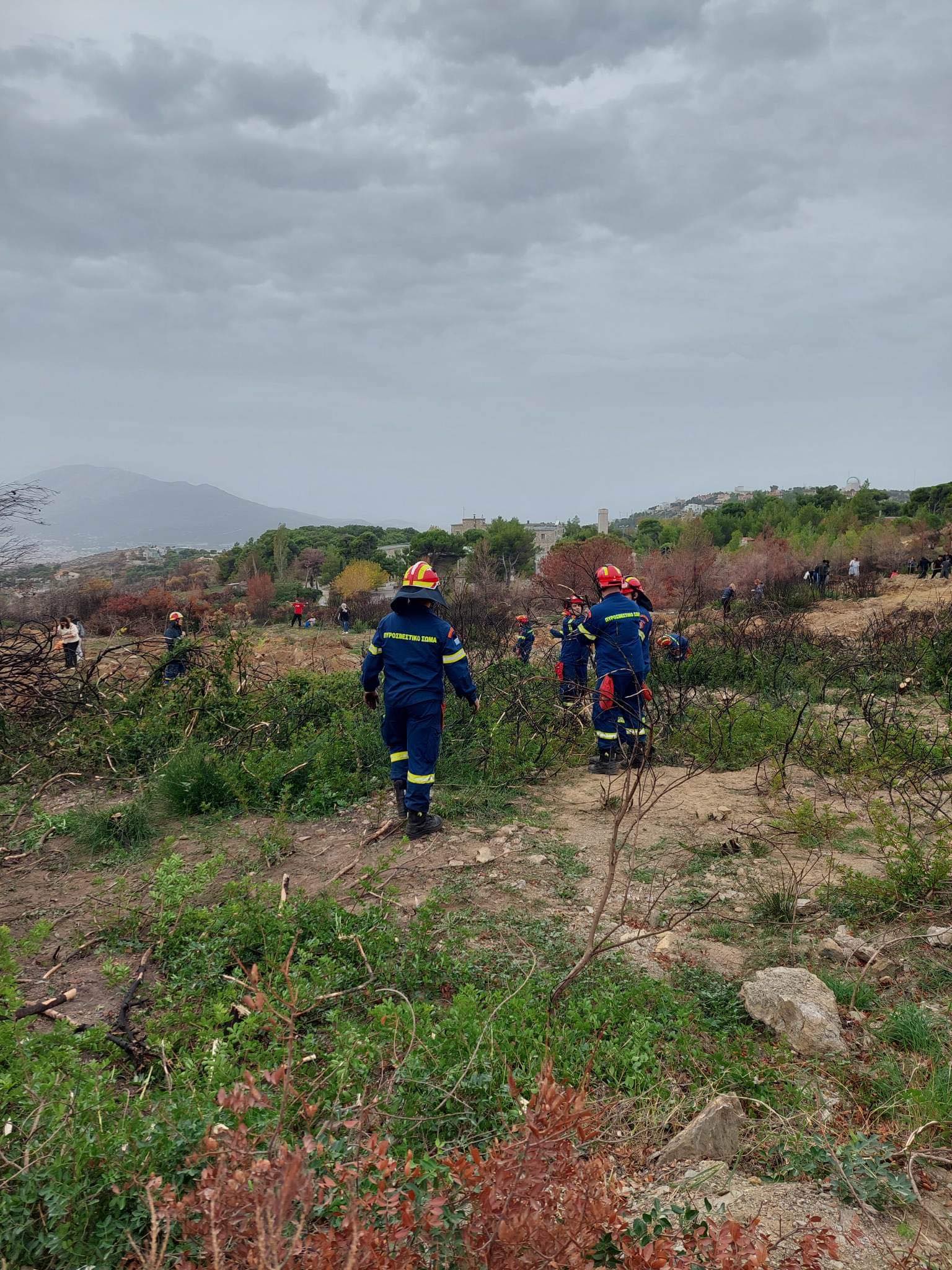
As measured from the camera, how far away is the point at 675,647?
8.97m

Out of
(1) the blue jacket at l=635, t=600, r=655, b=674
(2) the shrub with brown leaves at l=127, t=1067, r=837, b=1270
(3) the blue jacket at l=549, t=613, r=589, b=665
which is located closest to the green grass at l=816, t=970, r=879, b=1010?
(2) the shrub with brown leaves at l=127, t=1067, r=837, b=1270

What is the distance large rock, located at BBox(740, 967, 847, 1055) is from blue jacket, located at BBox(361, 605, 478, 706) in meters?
2.80

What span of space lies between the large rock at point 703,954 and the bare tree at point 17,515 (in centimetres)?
603

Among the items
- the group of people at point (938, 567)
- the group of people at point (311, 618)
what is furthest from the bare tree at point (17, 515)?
the group of people at point (938, 567)

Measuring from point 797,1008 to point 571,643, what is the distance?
4.66 metres

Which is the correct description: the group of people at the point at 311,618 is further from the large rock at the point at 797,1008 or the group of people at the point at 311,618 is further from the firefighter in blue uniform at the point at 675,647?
the large rock at the point at 797,1008

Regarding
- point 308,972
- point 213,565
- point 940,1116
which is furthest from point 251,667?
point 213,565

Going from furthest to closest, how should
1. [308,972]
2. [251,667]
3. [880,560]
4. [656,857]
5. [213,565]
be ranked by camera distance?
1. [213,565]
2. [880,560]
3. [251,667]
4. [656,857]
5. [308,972]

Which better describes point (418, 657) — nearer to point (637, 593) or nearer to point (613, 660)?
point (613, 660)

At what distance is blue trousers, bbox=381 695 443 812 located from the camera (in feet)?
16.6

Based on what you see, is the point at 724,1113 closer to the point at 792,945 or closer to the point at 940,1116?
the point at 940,1116

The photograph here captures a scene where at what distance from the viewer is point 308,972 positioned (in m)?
3.19

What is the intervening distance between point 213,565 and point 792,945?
179ft

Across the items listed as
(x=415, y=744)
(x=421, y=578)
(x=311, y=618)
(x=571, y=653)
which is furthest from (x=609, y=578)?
(x=311, y=618)
